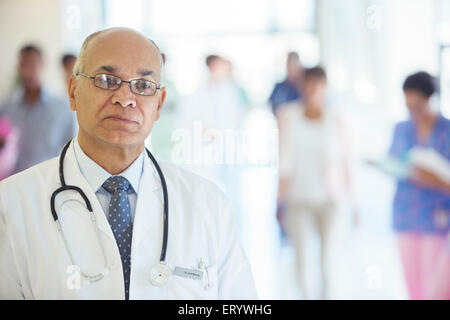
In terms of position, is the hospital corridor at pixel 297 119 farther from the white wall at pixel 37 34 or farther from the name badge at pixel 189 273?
the name badge at pixel 189 273

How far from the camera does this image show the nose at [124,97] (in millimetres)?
1240

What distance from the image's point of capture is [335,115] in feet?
8.41

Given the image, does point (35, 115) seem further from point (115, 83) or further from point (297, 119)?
point (115, 83)

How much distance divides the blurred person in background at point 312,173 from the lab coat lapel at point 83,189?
1.34 meters

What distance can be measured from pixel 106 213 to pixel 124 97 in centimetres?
27

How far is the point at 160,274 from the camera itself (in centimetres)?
125

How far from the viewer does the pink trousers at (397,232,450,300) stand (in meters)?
2.36

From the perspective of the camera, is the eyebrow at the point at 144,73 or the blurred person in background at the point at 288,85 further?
the blurred person in background at the point at 288,85

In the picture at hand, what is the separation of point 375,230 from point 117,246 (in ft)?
5.15

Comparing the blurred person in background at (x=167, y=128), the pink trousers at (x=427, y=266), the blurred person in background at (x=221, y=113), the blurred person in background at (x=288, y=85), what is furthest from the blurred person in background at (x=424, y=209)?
the blurred person in background at (x=167, y=128)

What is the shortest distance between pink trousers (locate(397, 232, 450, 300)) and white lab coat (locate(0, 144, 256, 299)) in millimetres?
1273

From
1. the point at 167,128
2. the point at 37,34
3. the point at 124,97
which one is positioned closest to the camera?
the point at 124,97

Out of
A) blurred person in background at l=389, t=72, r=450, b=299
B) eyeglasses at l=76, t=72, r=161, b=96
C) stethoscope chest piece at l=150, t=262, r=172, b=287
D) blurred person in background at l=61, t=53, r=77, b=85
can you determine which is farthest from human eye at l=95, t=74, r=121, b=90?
blurred person in background at l=389, t=72, r=450, b=299

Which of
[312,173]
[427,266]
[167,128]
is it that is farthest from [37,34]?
[427,266]
